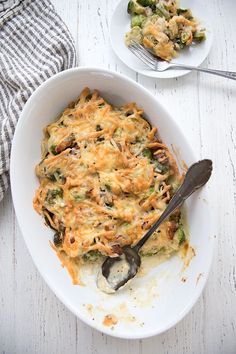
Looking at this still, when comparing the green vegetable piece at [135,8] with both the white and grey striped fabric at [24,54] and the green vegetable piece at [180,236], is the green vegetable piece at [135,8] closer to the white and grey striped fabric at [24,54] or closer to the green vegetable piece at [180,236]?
the white and grey striped fabric at [24,54]

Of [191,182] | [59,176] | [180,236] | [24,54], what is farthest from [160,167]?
[24,54]

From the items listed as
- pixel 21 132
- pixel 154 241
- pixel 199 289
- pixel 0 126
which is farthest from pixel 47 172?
pixel 199 289

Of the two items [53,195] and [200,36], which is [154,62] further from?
[53,195]

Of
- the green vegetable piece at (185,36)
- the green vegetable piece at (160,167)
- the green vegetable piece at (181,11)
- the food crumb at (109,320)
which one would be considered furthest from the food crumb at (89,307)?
the green vegetable piece at (181,11)

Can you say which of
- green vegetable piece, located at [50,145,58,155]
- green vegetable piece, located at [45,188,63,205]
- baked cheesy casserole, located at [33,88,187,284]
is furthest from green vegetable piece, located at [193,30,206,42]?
green vegetable piece, located at [45,188,63,205]

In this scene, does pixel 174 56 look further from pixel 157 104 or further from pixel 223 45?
pixel 157 104

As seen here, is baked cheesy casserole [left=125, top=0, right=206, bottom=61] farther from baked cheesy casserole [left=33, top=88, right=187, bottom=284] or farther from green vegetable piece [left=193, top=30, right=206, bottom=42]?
baked cheesy casserole [left=33, top=88, right=187, bottom=284]
